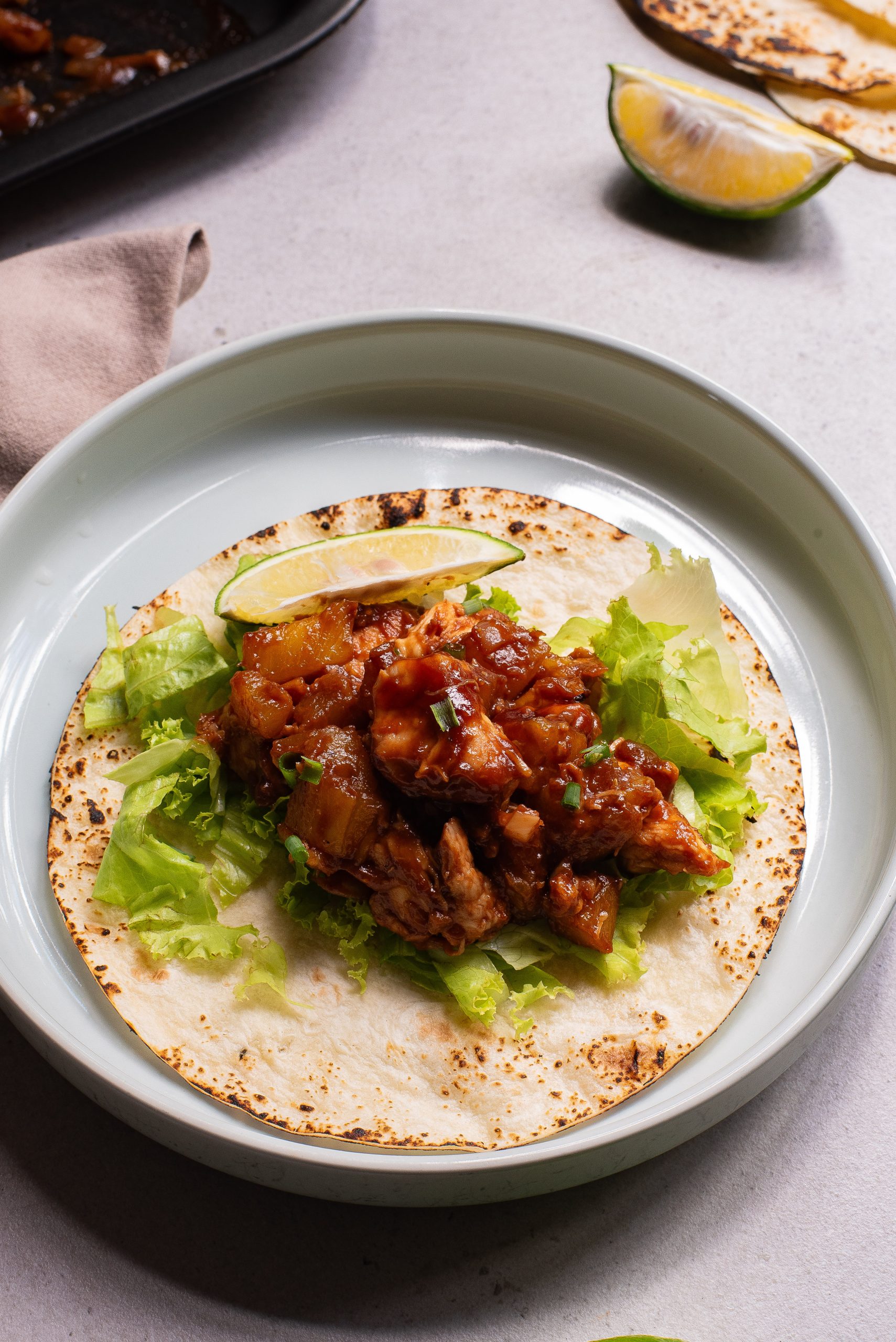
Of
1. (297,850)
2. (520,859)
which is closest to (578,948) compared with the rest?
(520,859)

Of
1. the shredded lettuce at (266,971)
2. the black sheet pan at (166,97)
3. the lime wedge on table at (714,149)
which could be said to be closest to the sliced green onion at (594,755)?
the shredded lettuce at (266,971)

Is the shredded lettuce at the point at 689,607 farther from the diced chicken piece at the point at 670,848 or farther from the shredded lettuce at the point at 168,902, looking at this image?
the shredded lettuce at the point at 168,902

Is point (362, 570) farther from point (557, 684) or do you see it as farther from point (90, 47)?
point (90, 47)

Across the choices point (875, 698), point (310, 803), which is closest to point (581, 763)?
point (310, 803)

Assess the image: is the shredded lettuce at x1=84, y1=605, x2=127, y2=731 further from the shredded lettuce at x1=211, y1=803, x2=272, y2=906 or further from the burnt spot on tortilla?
the burnt spot on tortilla

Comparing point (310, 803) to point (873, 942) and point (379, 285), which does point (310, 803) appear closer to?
point (873, 942)

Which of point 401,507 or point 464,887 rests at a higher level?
point 401,507
